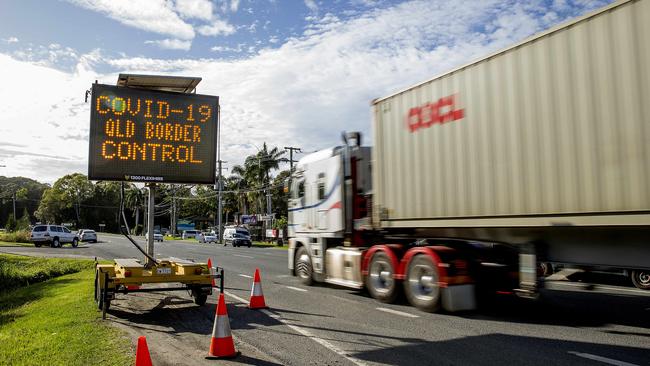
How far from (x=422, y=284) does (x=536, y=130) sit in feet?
11.4

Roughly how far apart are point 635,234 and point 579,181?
89 cm

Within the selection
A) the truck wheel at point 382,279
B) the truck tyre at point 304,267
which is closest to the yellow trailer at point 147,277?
the truck wheel at point 382,279

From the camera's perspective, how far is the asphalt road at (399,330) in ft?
19.3

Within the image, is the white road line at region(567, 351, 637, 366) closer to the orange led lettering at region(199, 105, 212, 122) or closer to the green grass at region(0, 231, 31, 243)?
the orange led lettering at region(199, 105, 212, 122)

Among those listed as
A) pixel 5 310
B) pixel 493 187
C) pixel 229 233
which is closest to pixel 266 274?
pixel 5 310

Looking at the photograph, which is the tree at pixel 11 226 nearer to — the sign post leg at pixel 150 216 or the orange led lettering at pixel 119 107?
the sign post leg at pixel 150 216

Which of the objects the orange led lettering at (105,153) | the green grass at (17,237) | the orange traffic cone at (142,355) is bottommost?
the orange traffic cone at (142,355)

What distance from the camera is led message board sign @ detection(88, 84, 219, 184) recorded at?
9094 mm

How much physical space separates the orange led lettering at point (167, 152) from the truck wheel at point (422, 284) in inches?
195

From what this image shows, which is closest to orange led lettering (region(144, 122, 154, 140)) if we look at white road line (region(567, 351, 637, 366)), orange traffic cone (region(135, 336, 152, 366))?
orange traffic cone (region(135, 336, 152, 366))

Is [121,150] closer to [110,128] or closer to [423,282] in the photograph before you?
[110,128]

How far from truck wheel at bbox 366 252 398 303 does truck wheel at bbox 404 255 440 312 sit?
0.45m

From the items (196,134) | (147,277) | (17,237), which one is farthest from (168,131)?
(17,237)

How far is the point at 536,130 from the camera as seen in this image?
7.12 m
